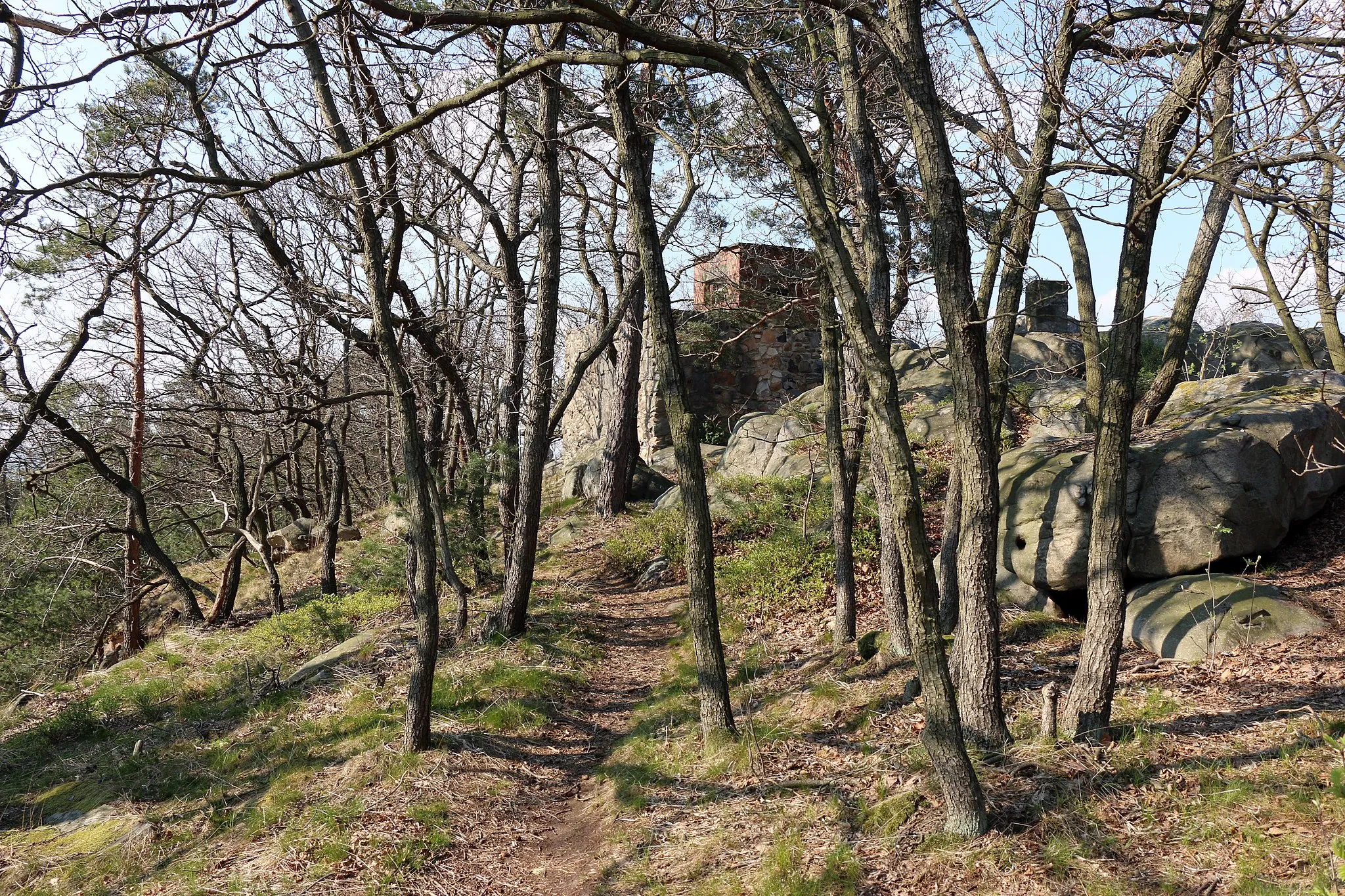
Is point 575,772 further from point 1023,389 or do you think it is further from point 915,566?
point 1023,389

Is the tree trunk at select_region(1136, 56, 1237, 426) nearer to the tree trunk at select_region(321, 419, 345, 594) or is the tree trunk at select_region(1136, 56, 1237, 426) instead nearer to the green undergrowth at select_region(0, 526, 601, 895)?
the green undergrowth at select_region(0, 526, 601, 895)

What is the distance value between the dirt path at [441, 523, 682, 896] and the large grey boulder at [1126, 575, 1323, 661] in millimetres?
4289

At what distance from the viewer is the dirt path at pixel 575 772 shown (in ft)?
16.3

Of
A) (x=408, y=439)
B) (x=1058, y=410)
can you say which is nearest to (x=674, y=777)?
(x=408, y=439)

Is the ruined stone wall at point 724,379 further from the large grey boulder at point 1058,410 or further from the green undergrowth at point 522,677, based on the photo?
the green undergrowth at point 522,677

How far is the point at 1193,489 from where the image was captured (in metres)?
7.27

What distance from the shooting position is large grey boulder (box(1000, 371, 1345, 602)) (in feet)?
23.4

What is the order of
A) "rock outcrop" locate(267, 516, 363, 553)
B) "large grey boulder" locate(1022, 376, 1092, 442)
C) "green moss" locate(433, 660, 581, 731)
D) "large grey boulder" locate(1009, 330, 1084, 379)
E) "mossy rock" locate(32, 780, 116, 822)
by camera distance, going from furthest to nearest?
"rock outcrop" locate(267, 516, 363, 553) < "large grey boulder" locate(1009, 330, 1084, 379) < "large grey boulder" locate(1022, 376, 1092, 442) < "green moss" locate(433, 660, 581, 731) < "mossy rock" locate(32, 780, 116, 822)

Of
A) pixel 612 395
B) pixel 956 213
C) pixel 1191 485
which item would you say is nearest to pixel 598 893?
pixel 956 213

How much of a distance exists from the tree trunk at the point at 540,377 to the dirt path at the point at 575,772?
112 cm

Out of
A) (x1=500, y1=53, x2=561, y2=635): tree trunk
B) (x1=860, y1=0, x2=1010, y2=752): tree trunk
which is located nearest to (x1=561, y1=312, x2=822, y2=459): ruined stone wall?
(x1=500, y1=53, x2=561, y2=635): tree trunk

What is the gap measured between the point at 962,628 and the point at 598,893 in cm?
258

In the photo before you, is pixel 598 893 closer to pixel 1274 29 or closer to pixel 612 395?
pixel 1274 29

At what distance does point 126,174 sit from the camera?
14.9 feet
